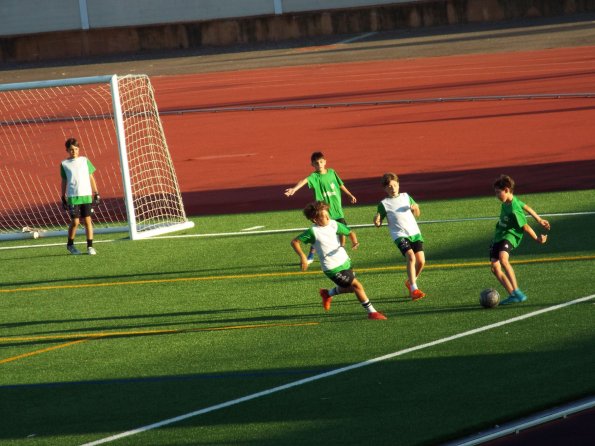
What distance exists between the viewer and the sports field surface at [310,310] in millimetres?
9828

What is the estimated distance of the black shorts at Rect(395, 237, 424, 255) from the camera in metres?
13.8

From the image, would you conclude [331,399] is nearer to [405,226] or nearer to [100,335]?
[405,226]

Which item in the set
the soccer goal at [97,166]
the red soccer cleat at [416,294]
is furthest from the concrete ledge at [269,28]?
the red soccer cleat at [416,294]

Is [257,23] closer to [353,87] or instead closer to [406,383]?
[353,87]

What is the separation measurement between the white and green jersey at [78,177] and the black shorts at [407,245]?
7.13 meters

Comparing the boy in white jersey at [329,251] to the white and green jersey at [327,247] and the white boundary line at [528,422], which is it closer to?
the white and green jersey at [327,247]

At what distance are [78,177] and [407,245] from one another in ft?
24.0

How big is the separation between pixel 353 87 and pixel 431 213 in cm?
2168

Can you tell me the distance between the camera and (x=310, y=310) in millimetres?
13922

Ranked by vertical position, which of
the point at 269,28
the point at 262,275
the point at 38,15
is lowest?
the point at 262,275

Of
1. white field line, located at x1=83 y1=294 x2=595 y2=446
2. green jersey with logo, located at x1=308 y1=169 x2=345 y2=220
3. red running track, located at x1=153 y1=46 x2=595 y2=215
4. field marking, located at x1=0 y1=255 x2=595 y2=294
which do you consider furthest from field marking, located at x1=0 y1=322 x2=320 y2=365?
red running track, located at x1=153 y1=46 x2=595 y2=215

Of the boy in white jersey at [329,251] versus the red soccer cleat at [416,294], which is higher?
the boy in white jersey at [329,251]

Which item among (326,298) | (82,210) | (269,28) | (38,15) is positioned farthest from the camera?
(38,15)

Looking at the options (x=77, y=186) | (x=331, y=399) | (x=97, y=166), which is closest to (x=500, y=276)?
(x=331, y=399)
